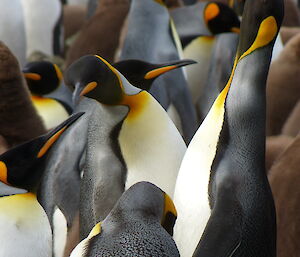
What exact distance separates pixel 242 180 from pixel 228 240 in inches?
8.4

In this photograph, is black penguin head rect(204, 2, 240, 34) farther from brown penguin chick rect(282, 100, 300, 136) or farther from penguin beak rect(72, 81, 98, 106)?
penguin beak rect(72, 81, 98, 106)

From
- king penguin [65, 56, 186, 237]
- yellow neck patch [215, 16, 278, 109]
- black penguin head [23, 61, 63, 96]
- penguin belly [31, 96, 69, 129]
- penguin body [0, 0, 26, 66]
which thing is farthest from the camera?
penguin body [0, 0, 26, 66]

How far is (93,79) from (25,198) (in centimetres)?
46

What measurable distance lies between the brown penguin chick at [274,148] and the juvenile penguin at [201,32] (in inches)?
39.0

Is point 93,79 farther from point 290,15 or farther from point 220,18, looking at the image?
point 290,15

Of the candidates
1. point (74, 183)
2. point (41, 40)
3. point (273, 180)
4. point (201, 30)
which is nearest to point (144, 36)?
point (201, 30)

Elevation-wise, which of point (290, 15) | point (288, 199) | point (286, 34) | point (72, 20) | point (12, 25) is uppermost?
point (288, 199)

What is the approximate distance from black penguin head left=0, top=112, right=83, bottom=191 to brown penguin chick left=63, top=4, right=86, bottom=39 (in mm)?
5811

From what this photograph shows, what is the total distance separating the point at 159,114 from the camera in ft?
11.2

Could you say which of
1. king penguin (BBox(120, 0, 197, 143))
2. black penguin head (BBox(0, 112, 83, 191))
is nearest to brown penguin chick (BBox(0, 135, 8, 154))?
king penguin (BBox(120, 0, 197, 143))

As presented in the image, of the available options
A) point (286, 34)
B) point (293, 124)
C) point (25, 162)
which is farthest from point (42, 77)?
point (25, 162)

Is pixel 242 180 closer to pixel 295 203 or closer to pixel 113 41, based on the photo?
pixel 295 203

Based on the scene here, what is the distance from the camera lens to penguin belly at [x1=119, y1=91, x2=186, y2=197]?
336cm

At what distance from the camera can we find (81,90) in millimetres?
3197
